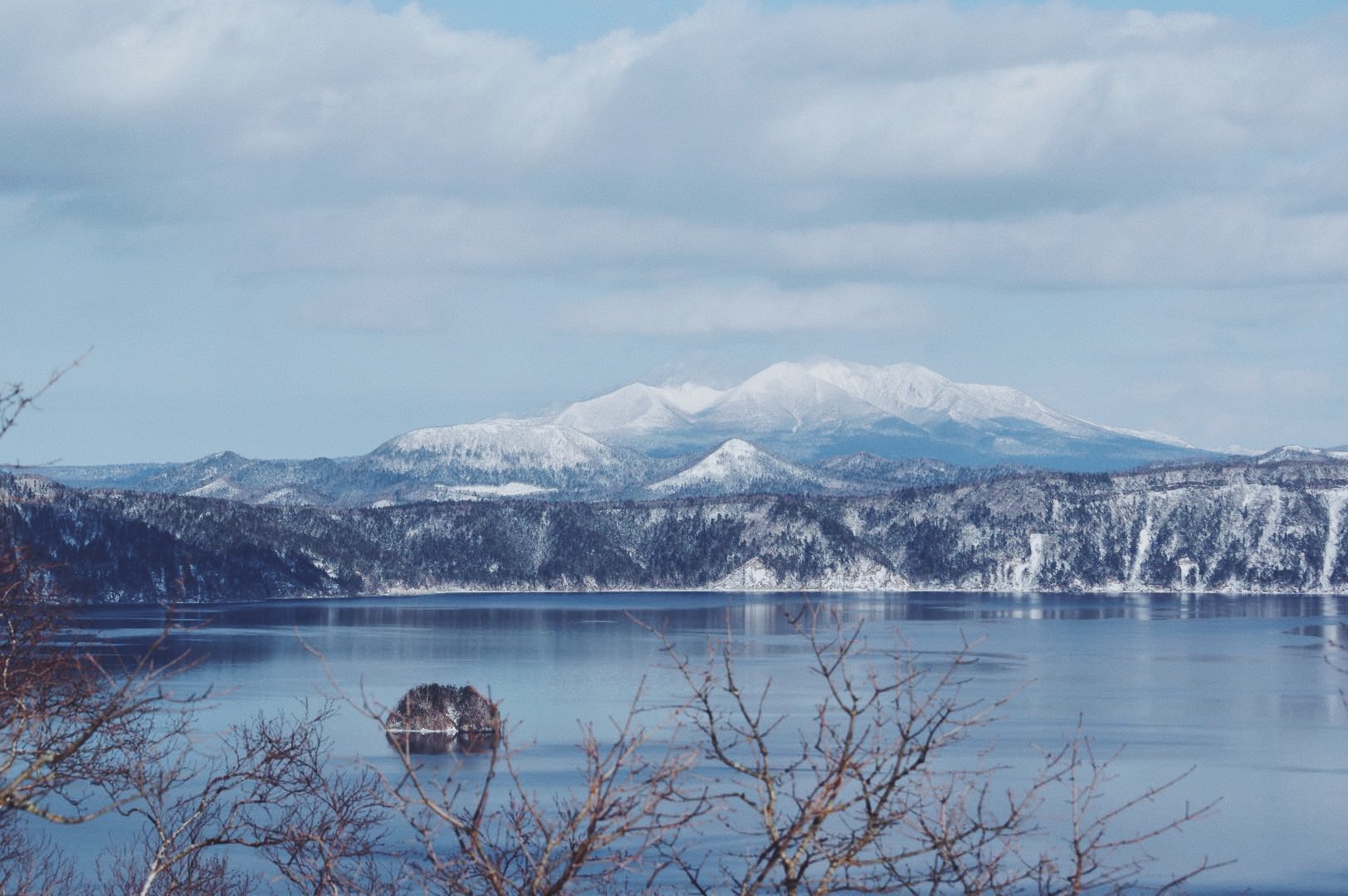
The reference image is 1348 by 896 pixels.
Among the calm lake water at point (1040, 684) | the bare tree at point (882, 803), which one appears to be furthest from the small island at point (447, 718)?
the bare tree at point (882, 803)

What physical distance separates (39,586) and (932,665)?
9903cm

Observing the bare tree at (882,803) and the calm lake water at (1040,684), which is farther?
the calm lake water at (1040,684)

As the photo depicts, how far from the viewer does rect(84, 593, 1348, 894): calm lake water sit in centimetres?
5688

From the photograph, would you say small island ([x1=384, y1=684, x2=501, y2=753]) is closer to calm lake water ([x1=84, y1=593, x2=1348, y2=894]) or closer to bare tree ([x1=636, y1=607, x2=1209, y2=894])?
calm lake water ([x1=84, y1=593, x2=1348, y2=894])

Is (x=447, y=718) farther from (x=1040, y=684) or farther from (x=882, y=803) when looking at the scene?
(x=882, y=803)

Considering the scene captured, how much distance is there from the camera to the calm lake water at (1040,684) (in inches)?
2239

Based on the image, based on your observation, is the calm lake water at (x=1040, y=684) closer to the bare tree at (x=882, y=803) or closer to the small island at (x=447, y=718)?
the bare tree at (x=882, y=803)

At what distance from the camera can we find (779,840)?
8.07 metres

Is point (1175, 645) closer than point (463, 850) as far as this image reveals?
No

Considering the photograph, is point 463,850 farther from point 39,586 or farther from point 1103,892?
point 1103,892

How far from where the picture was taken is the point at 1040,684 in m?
108

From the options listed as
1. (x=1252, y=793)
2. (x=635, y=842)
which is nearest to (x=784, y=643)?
(x=1252, y=793)

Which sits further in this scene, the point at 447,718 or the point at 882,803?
the point at 447,718

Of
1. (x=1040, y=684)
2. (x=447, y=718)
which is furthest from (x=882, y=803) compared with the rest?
(x=1040, y=684)
